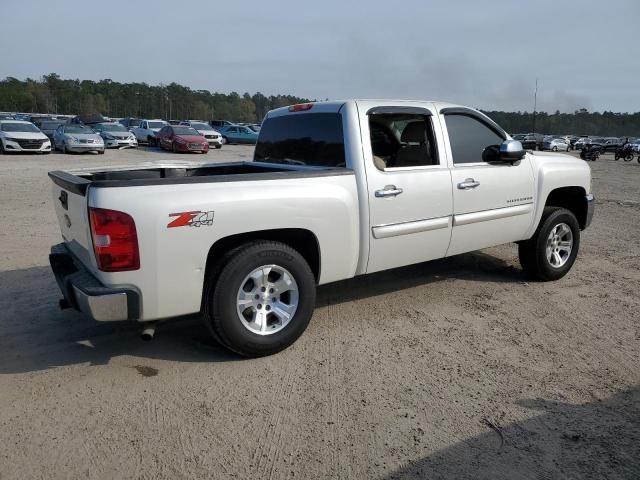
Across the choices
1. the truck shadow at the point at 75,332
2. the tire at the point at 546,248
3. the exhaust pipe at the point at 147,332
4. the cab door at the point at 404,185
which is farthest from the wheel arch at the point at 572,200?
the exhaust pipe at the point at 147,332

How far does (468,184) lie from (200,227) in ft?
8.51

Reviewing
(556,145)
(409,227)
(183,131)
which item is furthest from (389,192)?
(556,145)

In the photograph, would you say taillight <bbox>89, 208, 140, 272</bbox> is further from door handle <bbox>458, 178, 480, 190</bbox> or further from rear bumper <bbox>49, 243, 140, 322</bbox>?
door handle <bbox>458, 178, 480, 190</bbox>

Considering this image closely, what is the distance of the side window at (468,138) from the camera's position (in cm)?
494

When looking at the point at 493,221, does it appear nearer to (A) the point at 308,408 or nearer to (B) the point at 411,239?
(B) the point at 411,239

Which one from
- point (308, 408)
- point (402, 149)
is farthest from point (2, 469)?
point (402, 149)

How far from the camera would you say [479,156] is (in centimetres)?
511

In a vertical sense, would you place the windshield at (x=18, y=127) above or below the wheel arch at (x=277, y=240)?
above

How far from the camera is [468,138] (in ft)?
16.7

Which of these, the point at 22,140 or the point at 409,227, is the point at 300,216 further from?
the point at 22,140

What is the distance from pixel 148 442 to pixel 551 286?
175 inches

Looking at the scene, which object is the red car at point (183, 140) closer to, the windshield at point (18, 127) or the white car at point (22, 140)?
the white car at point (22, 140)

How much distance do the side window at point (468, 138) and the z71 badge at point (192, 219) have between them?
248 cm

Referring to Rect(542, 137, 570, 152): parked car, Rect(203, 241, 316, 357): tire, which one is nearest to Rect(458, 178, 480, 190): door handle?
Rect(203, 241, 316, 357): tire
